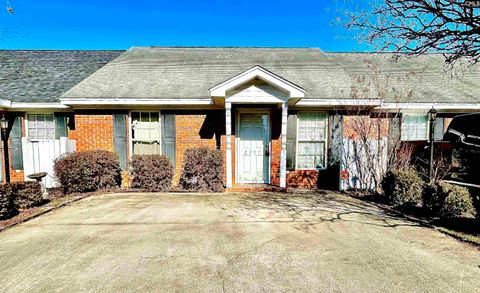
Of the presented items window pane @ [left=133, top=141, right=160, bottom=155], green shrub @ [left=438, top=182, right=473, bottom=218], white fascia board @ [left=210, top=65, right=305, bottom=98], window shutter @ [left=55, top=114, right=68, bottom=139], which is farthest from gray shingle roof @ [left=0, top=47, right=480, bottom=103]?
green shrub @ [left=438, top=182, right=473, bottom=218]

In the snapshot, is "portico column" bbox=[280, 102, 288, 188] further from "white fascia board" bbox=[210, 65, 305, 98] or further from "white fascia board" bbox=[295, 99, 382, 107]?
"white fascia board" bbox=[295, 99, 382, 107]

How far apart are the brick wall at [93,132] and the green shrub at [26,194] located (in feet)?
8.34

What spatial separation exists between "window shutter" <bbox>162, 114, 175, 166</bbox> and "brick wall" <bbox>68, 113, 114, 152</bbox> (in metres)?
1.82

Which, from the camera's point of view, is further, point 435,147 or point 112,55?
point 112,55

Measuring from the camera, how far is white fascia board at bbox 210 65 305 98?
7.03 metres

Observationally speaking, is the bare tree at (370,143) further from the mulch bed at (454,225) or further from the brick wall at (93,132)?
the brick wall at (93,132)

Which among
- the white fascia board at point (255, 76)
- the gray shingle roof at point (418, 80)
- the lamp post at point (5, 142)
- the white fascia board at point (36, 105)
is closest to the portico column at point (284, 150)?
the white fascia board at point (255, 76)

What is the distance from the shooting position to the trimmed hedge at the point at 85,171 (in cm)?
706

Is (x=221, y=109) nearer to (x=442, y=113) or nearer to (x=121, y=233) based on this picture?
(x=121, y=233)

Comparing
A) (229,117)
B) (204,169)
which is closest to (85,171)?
(204,169)

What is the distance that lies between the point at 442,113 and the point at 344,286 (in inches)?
380

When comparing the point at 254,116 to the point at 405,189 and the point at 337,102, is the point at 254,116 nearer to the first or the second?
the point at 337,102

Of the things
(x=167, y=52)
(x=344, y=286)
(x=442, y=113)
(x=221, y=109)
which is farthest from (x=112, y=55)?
(x=442, y=113)

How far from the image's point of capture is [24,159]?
8.67m
